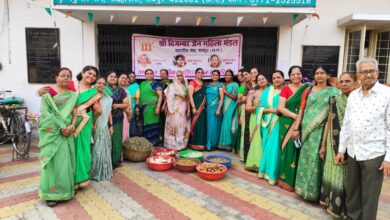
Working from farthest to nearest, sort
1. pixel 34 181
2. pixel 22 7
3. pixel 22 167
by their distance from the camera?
pixel 22 7
pixel 22 167
pixel 34 181

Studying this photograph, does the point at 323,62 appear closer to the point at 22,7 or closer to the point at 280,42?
the point at 280,42

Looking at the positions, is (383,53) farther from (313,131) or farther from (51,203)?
(51,203)

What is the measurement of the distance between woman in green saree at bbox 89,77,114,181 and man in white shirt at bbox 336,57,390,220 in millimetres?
2965

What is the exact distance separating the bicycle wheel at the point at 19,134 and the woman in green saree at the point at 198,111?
2.98m

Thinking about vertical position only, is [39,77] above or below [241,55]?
below

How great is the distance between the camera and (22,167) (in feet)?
13.7

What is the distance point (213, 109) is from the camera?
5.18 meters

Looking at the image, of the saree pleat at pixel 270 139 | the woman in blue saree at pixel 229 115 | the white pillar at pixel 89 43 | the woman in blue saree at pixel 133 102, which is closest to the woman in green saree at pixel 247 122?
the woman in blue saree at pixel 229 115

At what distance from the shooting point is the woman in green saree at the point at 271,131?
3.66 m

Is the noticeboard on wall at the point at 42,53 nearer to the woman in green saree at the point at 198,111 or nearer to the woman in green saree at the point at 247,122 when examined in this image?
the woman in green saree at the point at 198,111

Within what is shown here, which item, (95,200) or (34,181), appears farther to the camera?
(34,181)

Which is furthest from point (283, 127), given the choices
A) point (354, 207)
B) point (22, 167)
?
point (22, 167)

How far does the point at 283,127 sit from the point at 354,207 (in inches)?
48.6

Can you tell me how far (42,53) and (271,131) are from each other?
501cm
